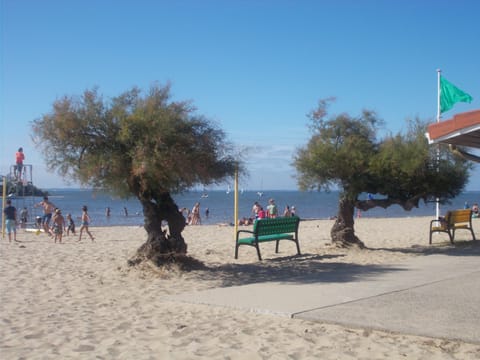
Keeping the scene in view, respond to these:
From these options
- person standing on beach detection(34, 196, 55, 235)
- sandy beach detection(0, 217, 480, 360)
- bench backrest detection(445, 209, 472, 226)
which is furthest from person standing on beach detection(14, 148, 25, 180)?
bench backrest detection(445, 209, 472, 226)

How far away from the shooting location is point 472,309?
709 cm

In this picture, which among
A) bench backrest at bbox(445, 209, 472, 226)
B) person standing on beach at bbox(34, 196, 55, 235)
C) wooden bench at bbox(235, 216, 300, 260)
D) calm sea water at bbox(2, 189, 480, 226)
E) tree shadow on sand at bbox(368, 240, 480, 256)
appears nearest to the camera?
wooden bench at bbox(235, 216, 300, 260)

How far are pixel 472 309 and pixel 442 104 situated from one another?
50.5 ft

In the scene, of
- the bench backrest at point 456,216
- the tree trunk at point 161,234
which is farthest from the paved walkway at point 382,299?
the bench backrest at point 456,216

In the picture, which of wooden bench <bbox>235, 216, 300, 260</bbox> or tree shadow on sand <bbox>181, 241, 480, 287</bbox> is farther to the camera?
wooden bench <bbox>235, 216, 300, 260</bbox>

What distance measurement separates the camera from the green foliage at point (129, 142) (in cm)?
961

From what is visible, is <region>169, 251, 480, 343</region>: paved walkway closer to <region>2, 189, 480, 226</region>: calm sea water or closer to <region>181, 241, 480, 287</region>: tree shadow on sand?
<region>181, 241, 480, 287</region>: tree shadow on sand

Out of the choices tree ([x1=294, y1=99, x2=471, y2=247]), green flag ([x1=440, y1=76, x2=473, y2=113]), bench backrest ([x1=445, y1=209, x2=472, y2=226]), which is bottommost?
bench backrest ([x1=445, y1=209, x2=472, y2=226])

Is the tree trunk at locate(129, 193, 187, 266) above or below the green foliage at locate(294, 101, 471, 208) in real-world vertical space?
below

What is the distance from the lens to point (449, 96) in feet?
69.6

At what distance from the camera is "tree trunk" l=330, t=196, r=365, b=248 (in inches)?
569

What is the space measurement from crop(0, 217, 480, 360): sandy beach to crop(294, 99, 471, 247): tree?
2.10 m

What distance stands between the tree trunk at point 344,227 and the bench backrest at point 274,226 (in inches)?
53.8

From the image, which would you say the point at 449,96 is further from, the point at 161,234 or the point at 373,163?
the point at 161,234
